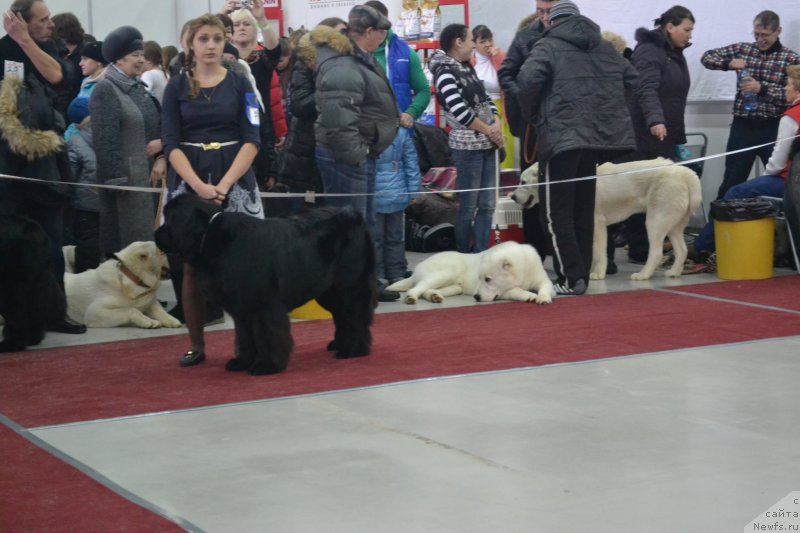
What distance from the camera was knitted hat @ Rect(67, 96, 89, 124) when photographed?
9.51 metres

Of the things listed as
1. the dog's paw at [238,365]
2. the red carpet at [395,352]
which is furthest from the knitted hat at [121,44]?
the dog's paw at [238,365]

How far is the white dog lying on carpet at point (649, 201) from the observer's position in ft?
30.6

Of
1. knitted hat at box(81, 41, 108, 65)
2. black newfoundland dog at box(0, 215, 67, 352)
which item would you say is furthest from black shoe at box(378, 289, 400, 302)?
knitted hat at box(81, 41, 108, 65)

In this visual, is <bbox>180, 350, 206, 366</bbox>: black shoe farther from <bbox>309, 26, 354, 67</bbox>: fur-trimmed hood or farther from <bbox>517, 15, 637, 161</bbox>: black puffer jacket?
<bbox>517, 15, 637, 161</bbox>: black puffer jacket

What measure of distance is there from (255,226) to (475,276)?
302 centimetres

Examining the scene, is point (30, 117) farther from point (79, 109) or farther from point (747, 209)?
point (747, 209)

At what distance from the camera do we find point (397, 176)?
29.1ft

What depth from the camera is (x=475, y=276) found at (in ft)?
28.9

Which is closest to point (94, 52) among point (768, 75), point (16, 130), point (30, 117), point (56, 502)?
point (30, 117)

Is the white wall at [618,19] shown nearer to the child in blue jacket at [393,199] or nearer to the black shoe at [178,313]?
the child in blue jacket at [393,199]

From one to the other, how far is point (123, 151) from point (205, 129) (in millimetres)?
1569

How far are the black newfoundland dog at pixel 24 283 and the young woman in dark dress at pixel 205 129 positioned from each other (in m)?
0.88

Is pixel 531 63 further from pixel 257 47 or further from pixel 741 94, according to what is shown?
pixel 741 94

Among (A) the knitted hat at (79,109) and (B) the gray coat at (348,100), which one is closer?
(B) the gray coat at (348,100)
